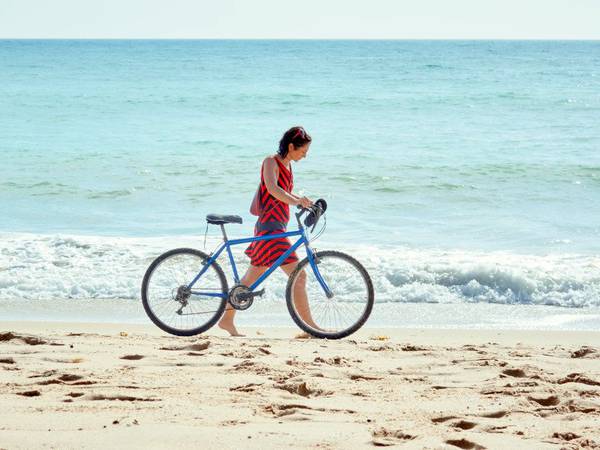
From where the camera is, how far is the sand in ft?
13.1

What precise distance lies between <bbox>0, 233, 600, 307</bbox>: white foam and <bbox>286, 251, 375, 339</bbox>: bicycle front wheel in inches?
73.3

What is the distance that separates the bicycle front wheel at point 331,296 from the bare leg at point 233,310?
25 cm

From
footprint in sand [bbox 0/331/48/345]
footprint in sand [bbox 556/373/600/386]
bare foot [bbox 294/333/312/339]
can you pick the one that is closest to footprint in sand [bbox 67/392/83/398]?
footprint in sand [bbox 0/331/48/345]

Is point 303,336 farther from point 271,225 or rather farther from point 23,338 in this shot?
point 23,338

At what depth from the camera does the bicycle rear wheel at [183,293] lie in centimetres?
650

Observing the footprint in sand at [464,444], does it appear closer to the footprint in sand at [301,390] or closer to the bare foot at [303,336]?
the footprint in sand at [301,390]

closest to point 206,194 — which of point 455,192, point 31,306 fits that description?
point 455,192

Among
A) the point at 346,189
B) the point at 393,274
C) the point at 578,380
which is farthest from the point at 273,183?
the point at 346,189

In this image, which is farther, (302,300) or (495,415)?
(302,300)

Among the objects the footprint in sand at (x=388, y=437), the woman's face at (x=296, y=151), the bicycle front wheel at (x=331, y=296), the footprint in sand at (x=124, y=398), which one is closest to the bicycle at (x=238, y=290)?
the bicycle front wheel at (x=331, y=296)

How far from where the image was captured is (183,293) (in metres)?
6.51

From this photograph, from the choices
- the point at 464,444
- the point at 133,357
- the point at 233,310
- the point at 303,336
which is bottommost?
the point at 464,444

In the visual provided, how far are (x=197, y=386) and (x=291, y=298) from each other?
1.69 metres

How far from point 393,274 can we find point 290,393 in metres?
4.78
